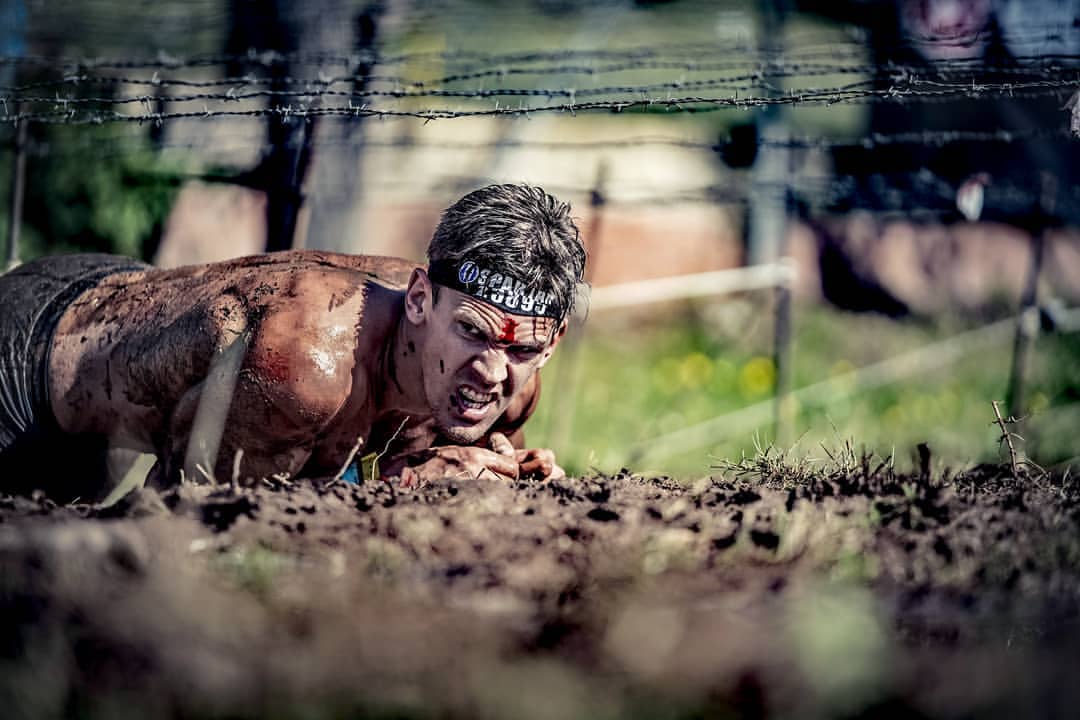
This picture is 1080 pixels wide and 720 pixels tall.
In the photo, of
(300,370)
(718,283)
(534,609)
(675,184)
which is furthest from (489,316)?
(675,184)

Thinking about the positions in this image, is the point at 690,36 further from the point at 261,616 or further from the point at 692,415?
the point at 261,616

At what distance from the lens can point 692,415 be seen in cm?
857

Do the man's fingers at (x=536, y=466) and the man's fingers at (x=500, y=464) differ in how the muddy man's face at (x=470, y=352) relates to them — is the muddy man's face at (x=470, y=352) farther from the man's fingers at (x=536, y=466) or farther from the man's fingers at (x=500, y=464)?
the man's fingers at (x=536, y=466)

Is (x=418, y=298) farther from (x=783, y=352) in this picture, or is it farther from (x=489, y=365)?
(x=783, y=352)

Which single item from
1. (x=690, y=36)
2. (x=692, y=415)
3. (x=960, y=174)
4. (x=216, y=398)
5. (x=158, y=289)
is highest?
(x=690, y=36)

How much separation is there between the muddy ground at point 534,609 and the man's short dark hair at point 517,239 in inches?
42.3

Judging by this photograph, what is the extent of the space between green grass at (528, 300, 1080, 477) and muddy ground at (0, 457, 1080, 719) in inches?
152

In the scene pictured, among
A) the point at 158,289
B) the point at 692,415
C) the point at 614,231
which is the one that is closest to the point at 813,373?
the point at 692,415

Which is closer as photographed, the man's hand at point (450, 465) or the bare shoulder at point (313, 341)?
the bare shoulder at point (313, 341)

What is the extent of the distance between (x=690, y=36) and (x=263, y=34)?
340 centimetres

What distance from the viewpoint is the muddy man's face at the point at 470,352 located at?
13.3 feet

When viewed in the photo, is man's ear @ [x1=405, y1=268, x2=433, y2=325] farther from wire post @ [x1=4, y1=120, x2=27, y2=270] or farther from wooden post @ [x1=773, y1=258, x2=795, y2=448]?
wire post @ [x1=4, y1=120, x2=27, y2=270]

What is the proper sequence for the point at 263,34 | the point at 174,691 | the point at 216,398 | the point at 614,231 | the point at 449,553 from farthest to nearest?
the point at 614,231
the point at 263,34
the point at 216,398
the point at 449,553
the point at 174,691

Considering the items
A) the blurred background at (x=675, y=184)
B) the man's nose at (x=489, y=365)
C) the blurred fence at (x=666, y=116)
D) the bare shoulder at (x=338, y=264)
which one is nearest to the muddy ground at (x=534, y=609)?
the man's nose at (x=489, y=365)
